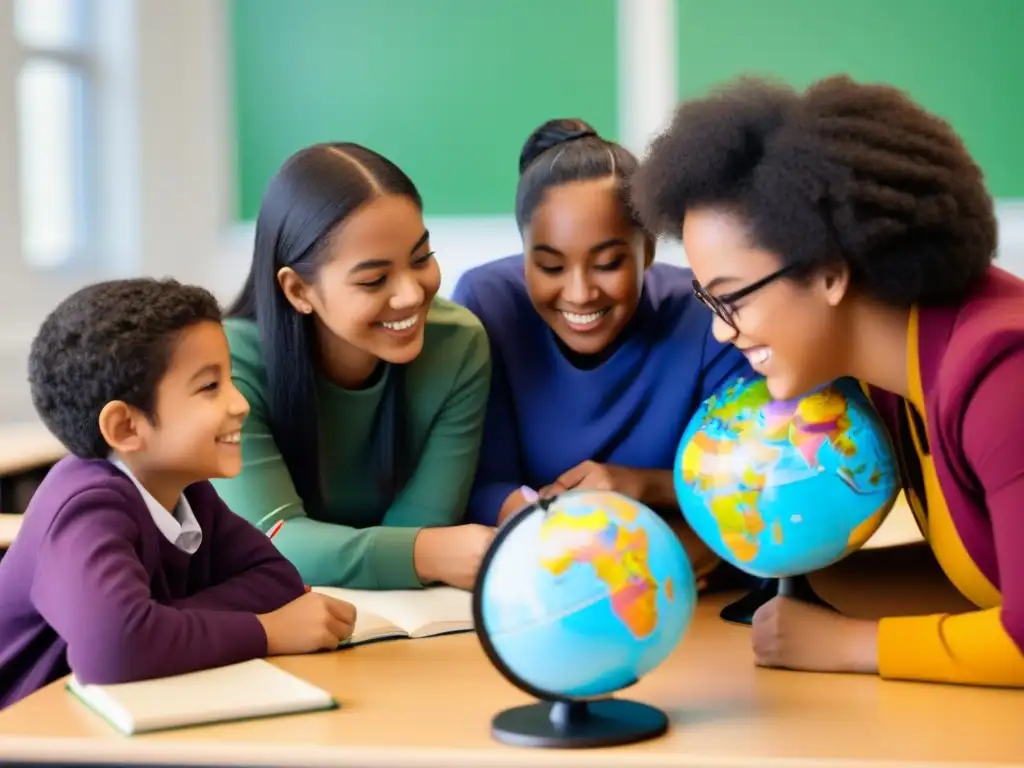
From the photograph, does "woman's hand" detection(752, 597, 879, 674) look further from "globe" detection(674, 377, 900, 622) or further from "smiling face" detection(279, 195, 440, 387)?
"smiling face" detection(279, 195, 440, 387)

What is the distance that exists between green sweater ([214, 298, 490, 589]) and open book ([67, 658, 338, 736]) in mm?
554

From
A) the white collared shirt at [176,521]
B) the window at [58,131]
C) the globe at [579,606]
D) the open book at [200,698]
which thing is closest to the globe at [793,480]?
the globe at [579,606]

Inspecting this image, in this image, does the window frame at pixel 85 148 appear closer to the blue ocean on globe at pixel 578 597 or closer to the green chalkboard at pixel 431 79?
the green chalkboard at pixel 431 79

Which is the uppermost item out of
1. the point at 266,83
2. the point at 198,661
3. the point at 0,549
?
the point at 266,83

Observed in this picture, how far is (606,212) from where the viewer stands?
2.20 meters

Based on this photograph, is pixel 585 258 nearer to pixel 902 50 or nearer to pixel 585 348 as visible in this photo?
pixel 585 348

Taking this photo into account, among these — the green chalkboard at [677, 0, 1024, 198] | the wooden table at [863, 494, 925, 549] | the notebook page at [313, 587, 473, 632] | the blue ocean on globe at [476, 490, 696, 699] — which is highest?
the green chalkboard at [677, 0, 1024, 198]

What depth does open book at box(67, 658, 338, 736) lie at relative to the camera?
1420 millimetres

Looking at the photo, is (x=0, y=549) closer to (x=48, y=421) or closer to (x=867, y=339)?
(x=48, y=421)

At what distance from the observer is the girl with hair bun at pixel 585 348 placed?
87.4 inches

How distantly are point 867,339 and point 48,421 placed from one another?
1.03 meters

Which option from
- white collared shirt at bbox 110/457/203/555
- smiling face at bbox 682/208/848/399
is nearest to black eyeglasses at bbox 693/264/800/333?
smiling face at bbox 682/208/848/399

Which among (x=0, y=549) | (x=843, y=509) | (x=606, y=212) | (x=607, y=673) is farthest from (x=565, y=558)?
(x=0, y=549)

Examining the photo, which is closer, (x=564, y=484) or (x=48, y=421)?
(x=48, y=421)
